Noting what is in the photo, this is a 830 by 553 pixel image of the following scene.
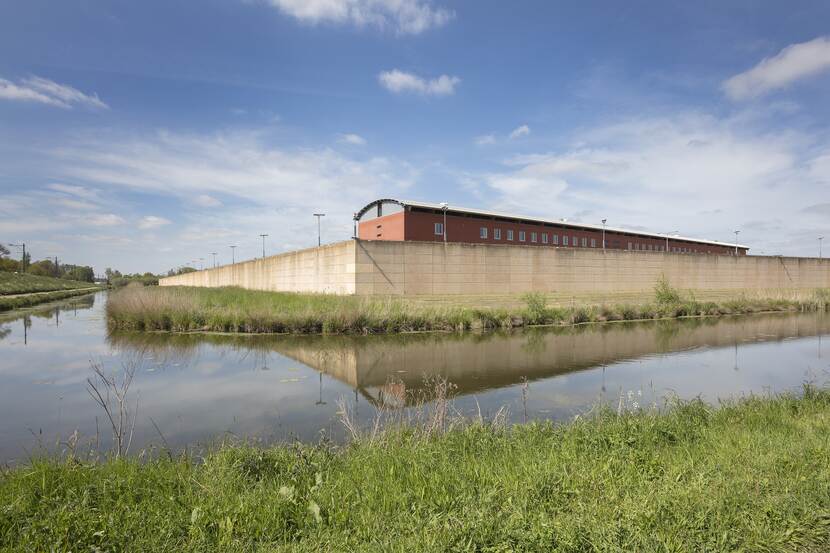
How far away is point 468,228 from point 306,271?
14.8m

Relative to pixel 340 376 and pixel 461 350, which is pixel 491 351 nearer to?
pixel 461 350

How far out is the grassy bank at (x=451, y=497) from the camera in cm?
328

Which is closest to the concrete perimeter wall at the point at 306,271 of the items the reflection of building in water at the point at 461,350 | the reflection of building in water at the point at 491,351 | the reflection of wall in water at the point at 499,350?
the reflection of building in water at the point at 461,350

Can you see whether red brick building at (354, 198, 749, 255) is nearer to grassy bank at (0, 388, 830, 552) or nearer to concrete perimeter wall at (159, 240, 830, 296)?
concrete perimeter wall at (159, 240, 830, 296)

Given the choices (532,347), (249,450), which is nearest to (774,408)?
(249,450)

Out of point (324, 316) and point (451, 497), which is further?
point (324, 316)

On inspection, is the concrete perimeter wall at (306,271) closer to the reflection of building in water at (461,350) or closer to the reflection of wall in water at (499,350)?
the reflection of building in water at (461,350)

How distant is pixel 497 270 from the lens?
27469 mm

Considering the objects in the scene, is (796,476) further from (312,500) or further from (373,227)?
(373,227)

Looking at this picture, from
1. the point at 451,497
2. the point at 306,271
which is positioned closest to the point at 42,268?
the point at 306,271

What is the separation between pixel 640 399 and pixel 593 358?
16.1ft

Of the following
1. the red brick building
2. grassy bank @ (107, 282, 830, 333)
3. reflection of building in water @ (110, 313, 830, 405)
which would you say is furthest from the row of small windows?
reflection of building in water @ (110, 313, 830, 405)

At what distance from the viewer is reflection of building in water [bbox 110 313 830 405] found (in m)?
10.3

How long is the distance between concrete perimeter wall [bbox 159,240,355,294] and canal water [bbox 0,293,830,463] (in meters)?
7.62
